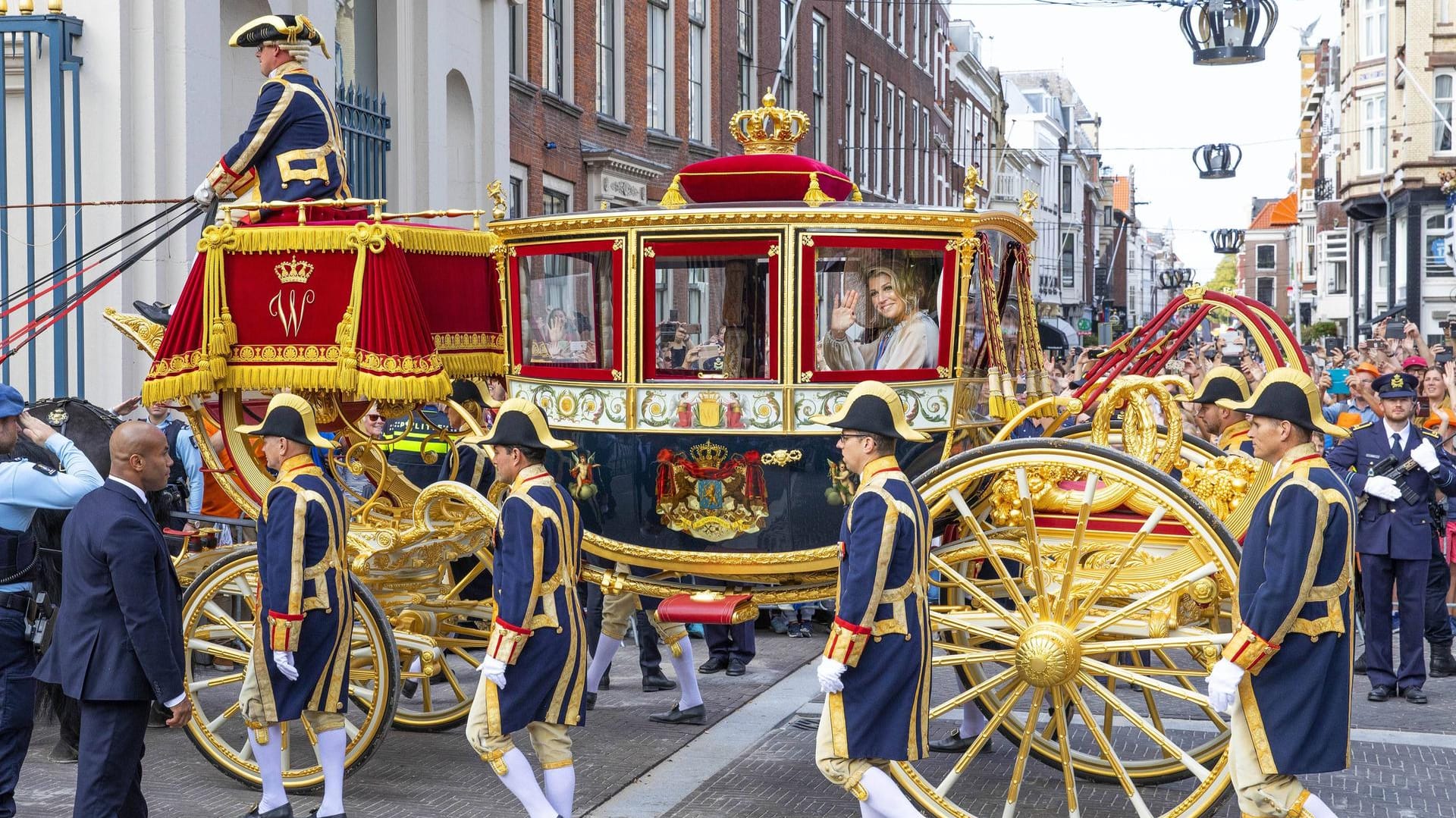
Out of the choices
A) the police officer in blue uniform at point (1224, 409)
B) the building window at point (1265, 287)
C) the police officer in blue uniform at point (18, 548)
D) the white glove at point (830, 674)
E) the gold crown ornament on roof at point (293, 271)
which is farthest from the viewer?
the building window at point (1265, 287)

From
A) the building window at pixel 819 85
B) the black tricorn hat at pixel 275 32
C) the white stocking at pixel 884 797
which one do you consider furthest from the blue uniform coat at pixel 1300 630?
the building window at pixel 819 85

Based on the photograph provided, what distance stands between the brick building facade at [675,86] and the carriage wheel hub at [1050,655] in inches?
120

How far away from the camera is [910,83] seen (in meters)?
38.8

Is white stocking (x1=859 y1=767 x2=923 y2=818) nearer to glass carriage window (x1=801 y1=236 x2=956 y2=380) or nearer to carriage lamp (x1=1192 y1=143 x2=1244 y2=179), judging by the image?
glass carriage window (x1=801 y1=236 x2=956 y2=380)

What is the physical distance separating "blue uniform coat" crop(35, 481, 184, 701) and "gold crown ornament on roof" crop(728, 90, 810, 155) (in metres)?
3.47

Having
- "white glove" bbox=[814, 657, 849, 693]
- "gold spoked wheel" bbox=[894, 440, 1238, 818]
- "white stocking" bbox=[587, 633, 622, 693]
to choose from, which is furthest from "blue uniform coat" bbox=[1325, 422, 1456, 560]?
"white glove" bbox=[814, 657, 849, 693]

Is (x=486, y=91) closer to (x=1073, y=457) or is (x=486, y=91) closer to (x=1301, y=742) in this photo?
(x=1073, y=457)

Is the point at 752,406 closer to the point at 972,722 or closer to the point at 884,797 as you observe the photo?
the point at 884,797

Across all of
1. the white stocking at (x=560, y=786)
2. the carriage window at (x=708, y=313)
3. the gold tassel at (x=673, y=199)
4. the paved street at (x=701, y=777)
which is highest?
the gold tassel at (x=673, y=199)

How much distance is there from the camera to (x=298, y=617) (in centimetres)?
630

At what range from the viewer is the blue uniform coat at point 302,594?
6.32m

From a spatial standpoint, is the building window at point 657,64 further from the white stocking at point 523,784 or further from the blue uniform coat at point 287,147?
the white stocking at point 523,784

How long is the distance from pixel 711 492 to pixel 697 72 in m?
17.3

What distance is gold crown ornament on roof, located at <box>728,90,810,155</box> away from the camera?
7.62 metres
